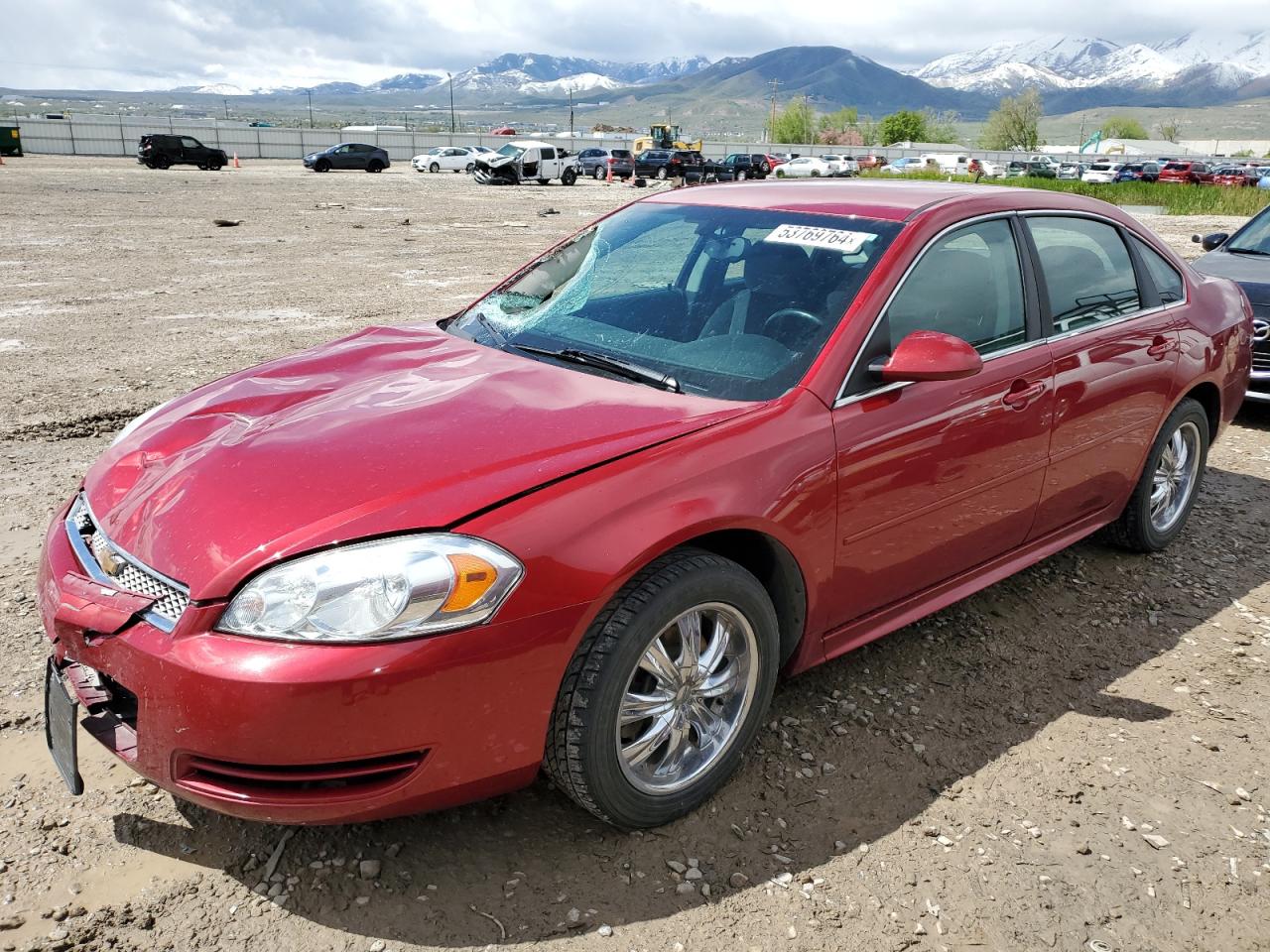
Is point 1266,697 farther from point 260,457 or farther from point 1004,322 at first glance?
point 260,457

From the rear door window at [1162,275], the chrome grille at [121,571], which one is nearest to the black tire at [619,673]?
the chrome grille at [121,571]

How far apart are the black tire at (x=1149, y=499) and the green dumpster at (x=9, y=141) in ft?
172

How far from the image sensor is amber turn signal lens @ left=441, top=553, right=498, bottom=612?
230 cm

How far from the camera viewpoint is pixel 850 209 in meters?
3.54

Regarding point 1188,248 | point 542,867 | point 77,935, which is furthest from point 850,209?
point 1188,248

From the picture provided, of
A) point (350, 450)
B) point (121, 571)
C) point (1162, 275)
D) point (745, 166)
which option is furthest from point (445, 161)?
point (121, 571)

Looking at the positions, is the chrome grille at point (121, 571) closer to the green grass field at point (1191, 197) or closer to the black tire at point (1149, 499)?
the black tire at point (1149, 499)

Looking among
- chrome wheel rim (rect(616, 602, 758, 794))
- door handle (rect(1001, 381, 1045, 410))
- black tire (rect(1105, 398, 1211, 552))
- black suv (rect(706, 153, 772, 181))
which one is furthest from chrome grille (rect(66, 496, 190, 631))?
black suv (rect(706, 153, 772, 181))

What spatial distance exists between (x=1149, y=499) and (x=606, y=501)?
3.16 metres

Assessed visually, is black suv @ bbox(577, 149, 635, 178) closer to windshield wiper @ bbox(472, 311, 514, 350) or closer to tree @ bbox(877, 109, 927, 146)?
windshield wiper @ bbox(472, 311, 514, 350)

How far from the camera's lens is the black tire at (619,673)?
8.17 ft

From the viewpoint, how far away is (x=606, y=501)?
2494mm

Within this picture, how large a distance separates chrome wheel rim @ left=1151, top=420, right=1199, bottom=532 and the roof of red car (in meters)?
1.31

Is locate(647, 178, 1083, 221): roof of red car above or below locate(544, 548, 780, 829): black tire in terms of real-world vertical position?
above
